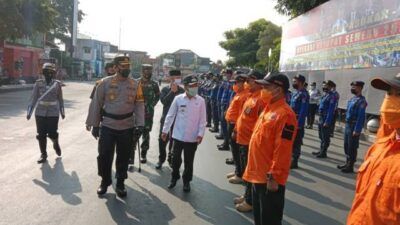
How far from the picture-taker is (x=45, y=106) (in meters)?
8.84

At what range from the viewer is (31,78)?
48938 millimetres

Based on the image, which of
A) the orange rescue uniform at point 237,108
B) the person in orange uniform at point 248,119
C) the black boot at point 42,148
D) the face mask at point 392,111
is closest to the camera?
the face mask at point 392,111

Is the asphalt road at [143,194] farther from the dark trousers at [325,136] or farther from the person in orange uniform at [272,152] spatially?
the person in orange uniform at [272,152]

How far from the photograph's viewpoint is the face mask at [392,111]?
2.73 m

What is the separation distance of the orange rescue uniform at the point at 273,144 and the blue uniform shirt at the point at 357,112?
17.0 ft

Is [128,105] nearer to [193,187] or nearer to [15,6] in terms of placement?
[193,187]

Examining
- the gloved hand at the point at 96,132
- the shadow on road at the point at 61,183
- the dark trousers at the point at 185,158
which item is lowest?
the shadow on road at the point at 61,183

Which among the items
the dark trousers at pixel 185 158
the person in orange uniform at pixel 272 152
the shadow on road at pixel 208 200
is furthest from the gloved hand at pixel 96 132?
the person in orange uniform at pixel 272 152

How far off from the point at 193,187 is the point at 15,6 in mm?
25314

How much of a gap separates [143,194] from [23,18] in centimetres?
2690

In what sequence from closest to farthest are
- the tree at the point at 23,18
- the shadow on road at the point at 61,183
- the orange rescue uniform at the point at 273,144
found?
the orange rescue uniform at the point at 273,144, the shadow on road at the point at 61,183, the tree at the point at 23,18

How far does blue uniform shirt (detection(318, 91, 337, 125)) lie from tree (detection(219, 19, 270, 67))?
40.8 m

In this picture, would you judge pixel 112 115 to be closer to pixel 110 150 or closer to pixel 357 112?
pixel 110 150

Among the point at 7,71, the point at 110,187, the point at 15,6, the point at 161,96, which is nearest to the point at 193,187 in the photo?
the point at 110,187
